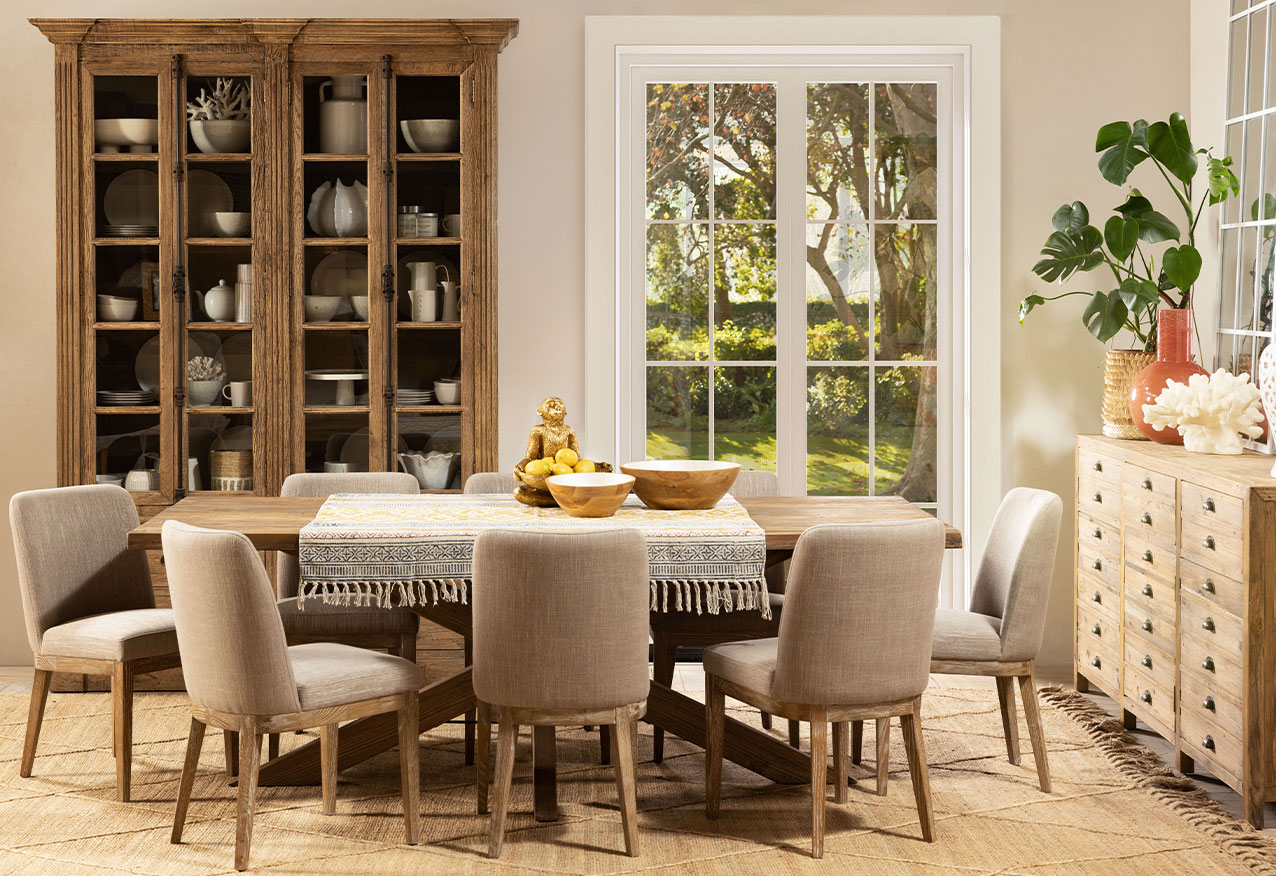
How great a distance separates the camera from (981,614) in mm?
3404

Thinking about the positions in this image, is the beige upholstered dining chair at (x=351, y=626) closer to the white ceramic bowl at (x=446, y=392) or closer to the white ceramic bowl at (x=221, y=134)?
the white ceramic bowl at (x=446, y=392)

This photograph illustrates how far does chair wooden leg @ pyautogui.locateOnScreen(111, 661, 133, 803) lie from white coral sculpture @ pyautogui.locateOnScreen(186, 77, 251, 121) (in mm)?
2100

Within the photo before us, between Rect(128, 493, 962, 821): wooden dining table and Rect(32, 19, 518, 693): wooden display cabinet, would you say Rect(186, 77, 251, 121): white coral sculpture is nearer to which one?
Rect(32, 19, 518, 693): wooden display cabinet

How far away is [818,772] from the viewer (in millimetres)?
2783

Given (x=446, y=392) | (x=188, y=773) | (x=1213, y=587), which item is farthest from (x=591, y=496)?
(x=1213, y=587)

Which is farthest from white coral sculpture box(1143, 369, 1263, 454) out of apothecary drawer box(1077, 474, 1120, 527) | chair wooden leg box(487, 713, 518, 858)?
chair wooden leg box(487, 713, 518, 858)

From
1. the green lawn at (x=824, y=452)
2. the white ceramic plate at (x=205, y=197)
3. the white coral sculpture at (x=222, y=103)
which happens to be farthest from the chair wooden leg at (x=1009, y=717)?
the white coral sculpture at (x=222, y=103)

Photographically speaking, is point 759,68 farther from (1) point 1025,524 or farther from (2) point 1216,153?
(1) point 1025,524

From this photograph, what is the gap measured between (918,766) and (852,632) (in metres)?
0.42

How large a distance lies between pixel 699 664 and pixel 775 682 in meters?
1.94

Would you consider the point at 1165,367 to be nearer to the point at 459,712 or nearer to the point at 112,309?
the point at 459,712

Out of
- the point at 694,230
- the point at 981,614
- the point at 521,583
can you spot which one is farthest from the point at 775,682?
the point at 694,230

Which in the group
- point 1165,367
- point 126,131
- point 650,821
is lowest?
point 650,821

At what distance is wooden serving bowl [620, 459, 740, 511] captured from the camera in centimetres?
321
